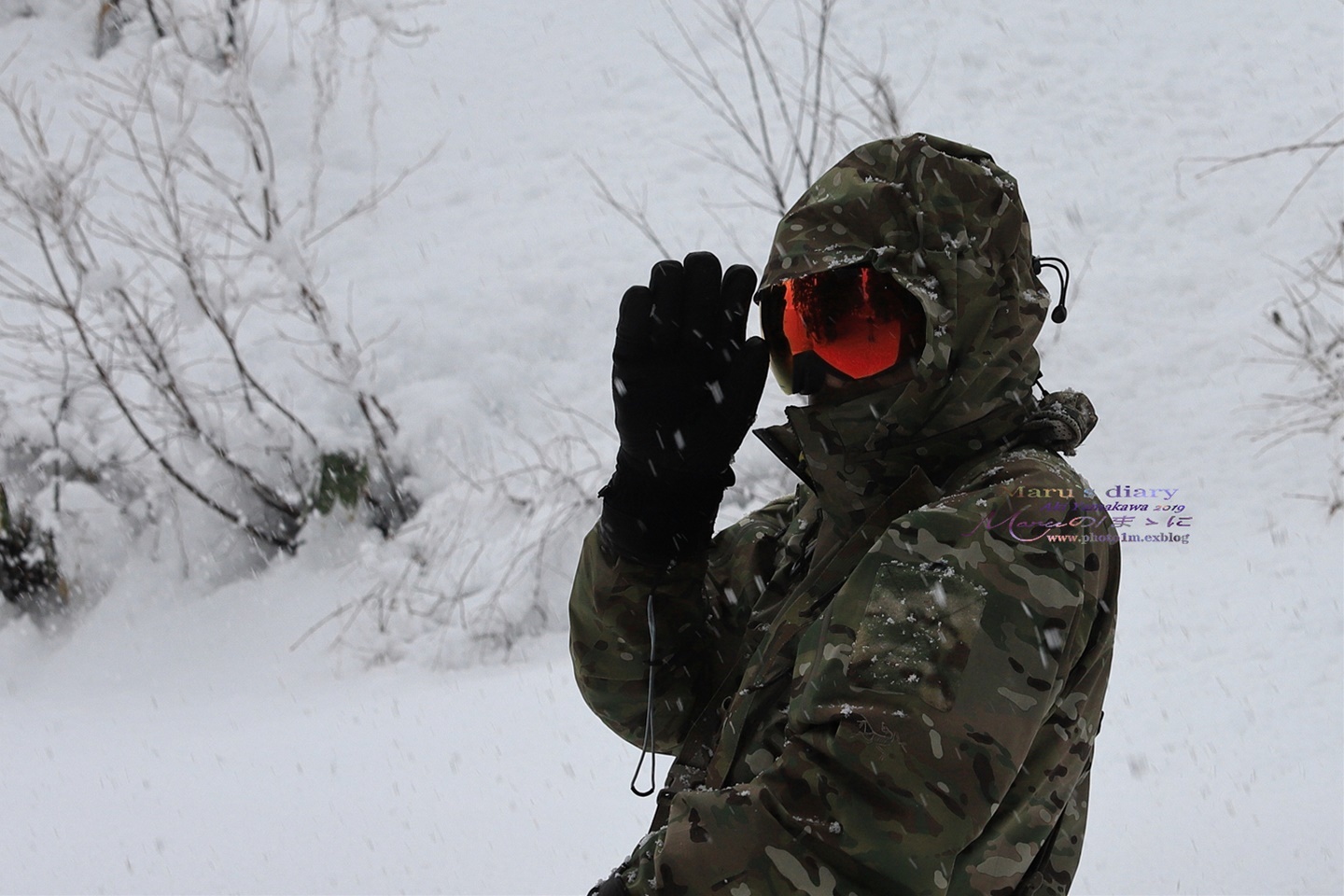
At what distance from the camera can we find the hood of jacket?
1.32 metres

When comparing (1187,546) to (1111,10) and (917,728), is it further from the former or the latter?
(1111,10)

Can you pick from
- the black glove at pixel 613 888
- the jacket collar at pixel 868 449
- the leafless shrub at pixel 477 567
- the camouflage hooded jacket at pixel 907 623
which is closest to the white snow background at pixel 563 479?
the leafless shrub at pixel 477 567

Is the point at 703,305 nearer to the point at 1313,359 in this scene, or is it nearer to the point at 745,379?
the point at 745,379

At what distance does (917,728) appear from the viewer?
3.55 feet

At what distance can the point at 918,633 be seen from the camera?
1.13 meters

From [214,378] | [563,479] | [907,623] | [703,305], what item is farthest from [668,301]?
[214,378]

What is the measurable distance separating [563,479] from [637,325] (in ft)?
15.4

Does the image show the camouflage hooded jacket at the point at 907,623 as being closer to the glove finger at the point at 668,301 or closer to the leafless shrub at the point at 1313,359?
the glove finger at the point at 668,301

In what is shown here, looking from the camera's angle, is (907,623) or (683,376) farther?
(683,376)

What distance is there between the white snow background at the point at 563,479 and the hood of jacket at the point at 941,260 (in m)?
2.17

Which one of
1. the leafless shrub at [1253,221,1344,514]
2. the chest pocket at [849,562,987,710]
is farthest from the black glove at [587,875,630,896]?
the leafless shrub at [1253,221,1344,514]

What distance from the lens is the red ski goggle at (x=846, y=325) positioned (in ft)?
4.50

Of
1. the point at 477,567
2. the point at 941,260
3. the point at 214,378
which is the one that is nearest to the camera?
the point at 941,260

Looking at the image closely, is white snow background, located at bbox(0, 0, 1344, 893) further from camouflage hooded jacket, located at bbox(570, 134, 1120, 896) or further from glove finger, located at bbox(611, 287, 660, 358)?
glove finger, located at bbox(611, 287, 660, 358)
